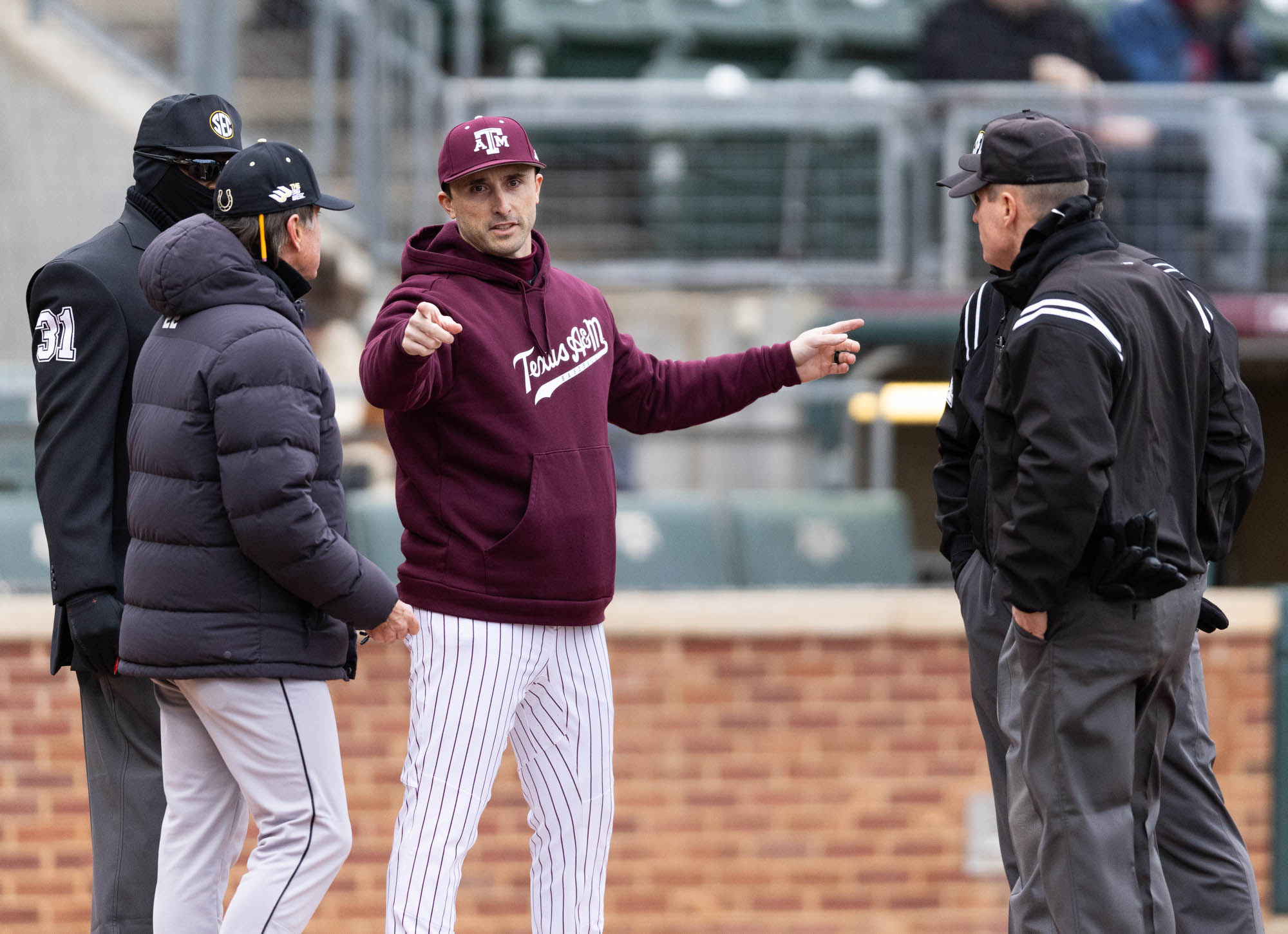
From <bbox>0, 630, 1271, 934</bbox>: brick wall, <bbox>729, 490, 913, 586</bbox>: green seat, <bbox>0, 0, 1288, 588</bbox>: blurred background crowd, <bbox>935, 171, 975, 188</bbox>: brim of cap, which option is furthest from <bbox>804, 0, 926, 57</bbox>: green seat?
<bbox>935, 171, 975, 188</bbox>: brim of cap

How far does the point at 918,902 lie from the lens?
475 cm

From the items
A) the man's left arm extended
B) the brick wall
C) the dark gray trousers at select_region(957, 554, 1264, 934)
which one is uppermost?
the man's left arm extended

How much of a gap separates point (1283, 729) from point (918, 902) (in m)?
1.24

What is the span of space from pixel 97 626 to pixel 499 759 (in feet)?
2.75

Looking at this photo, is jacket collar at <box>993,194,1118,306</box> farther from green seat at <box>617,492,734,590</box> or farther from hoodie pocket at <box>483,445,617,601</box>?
green seat at <box>617,492,734,590</box>

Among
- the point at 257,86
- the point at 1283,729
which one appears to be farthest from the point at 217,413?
the point at 257,86

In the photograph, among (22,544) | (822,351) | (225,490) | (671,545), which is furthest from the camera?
(671,545)

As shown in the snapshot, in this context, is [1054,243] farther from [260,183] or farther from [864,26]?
[864,26]

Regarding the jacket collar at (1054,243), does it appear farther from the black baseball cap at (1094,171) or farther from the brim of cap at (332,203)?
the brim of cap at (332,203)

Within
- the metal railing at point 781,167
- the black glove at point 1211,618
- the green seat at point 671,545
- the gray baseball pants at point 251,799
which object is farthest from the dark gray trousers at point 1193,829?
the metal railing at point 781,167

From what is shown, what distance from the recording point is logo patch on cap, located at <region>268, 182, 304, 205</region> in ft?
9.76

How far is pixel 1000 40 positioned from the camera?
6.87 m

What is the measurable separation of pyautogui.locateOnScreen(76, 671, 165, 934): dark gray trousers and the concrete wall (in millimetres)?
1618

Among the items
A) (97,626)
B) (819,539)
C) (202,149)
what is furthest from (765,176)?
(97,626)
